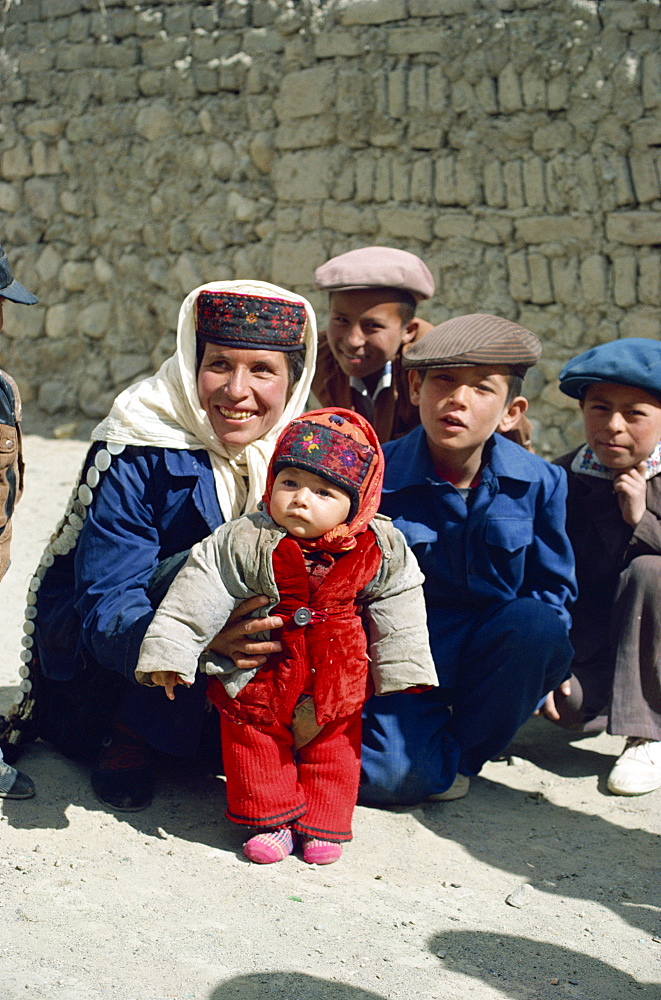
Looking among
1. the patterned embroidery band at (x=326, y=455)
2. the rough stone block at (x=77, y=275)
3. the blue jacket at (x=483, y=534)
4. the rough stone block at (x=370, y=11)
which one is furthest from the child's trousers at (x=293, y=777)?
the rough stone block at (x=77, y=275)

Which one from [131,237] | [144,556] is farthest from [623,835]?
[131,237]

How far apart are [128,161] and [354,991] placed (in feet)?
22.5

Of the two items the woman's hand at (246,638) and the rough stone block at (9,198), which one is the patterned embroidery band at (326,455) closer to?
the woman's hand at (246,638)

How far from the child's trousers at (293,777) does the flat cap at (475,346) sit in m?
1.01

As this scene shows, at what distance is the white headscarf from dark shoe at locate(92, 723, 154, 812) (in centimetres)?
71

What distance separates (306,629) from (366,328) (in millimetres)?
1634

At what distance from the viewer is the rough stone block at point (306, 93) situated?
6.77m

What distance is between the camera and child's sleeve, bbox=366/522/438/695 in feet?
8.66

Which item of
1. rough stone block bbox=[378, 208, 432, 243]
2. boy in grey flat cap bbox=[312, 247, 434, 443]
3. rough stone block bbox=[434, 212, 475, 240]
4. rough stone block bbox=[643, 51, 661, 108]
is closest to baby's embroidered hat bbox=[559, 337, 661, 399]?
boy in grey flat cap bbox=[312, 247, 434, 443]

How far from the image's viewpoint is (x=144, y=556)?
278cm

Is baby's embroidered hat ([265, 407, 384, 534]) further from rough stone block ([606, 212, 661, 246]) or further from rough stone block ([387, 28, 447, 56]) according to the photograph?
rough stone block ([387, 28, 447, 56])

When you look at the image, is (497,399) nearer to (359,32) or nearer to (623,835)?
(623,835)

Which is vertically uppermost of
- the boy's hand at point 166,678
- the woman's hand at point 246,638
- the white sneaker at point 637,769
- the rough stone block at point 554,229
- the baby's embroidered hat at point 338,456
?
the rough stone block at point 554,229

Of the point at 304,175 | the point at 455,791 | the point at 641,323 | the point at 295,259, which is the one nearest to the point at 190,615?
the point at 455,791
